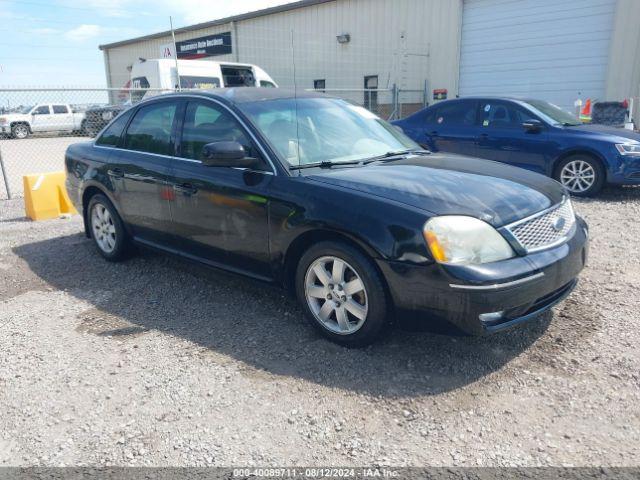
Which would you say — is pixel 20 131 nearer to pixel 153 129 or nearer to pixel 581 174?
pixel 153 129

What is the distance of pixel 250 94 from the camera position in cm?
416

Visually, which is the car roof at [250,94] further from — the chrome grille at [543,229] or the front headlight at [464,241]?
the chrome grille at [543,229]

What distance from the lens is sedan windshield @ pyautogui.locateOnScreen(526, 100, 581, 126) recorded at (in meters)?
8.09

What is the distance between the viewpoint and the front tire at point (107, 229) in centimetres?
509

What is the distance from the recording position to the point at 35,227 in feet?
22.6

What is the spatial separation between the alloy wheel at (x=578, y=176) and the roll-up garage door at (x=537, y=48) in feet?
24.3

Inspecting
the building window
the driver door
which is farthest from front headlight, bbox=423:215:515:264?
the building window

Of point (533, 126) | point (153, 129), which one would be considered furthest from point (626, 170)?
point (153, 129)

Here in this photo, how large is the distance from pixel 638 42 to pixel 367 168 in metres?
12.5

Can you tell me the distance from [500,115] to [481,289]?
6.37m

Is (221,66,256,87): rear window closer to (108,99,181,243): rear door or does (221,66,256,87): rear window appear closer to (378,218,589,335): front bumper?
(108,99,181,243): rear door

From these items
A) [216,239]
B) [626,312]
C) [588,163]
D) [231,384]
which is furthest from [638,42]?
[231,384]

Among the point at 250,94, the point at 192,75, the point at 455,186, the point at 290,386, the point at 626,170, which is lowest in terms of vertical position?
the point at 290,386

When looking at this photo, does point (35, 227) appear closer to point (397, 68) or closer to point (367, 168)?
point (367, 168)
